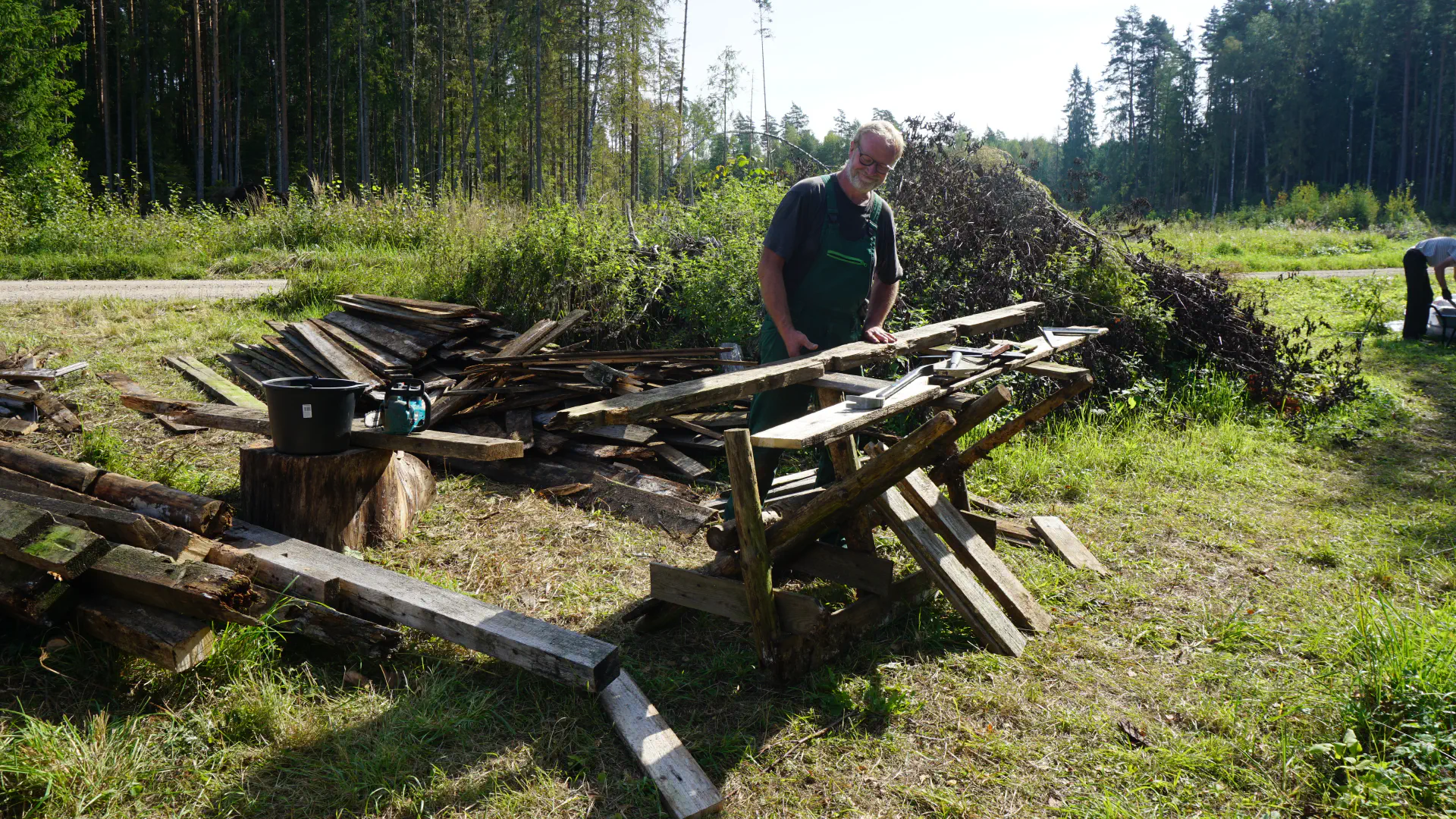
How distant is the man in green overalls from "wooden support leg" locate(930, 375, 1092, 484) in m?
0.72

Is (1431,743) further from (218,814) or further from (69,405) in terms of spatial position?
(69,405)

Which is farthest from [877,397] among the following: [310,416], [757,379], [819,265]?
[310,416]

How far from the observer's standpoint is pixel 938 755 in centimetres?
305

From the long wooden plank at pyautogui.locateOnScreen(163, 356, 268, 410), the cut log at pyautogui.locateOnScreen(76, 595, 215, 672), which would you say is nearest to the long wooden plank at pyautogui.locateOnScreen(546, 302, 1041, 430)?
the cut log at pyautogui.locateOnScreen(76, 595, 215, 672)

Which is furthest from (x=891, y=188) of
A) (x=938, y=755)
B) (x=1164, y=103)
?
(x=1164, y=103)

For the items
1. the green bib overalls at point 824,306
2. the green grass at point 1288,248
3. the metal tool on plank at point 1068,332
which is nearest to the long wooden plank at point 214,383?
the green bib overalls at point 824,306

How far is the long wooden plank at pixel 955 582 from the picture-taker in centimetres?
373

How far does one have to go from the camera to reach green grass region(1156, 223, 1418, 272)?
2023cm

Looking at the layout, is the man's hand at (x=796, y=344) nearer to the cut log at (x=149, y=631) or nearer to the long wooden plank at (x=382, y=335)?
the cut log at (x=149, y=631)

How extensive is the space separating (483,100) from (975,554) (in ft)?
135

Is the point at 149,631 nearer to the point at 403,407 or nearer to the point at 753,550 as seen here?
the point at 403,407

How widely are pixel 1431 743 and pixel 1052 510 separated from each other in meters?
2.95

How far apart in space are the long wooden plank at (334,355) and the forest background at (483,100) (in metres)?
10.5

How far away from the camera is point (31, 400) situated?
6477 millimetres
